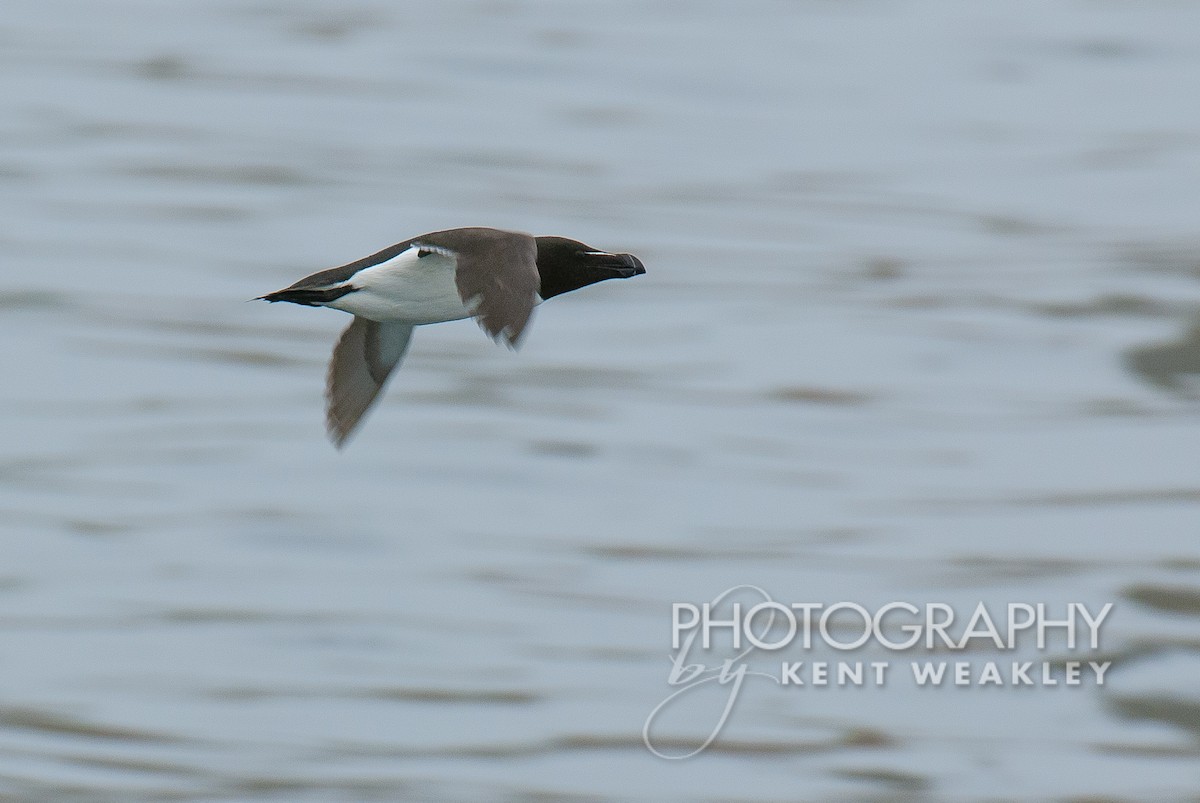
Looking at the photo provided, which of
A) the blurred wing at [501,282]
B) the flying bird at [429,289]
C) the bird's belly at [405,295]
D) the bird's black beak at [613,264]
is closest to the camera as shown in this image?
the blurred wing at [501,282]

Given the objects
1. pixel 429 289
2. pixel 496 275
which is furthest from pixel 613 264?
pixel 496 275

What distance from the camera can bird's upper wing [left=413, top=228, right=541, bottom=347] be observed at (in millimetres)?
5523

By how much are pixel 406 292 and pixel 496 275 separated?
0.64 meters

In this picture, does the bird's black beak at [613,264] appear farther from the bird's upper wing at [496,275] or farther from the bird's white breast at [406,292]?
the bird's upper wing at [496,275]

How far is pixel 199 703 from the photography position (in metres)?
21.3

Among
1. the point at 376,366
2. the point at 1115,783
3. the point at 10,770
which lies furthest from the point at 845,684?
the point at 376,366

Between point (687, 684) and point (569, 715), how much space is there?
1.35 m

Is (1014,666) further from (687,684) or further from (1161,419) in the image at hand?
(1161,419)

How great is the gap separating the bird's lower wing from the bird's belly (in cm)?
86

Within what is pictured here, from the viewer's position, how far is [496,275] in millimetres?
5891

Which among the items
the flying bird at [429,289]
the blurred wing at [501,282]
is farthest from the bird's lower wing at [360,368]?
the blurred wing at [501,282]

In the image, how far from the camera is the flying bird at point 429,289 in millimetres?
5762

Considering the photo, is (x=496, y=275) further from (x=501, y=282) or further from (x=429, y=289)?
(x=429, y=289)

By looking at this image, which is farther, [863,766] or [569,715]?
[569,715]
